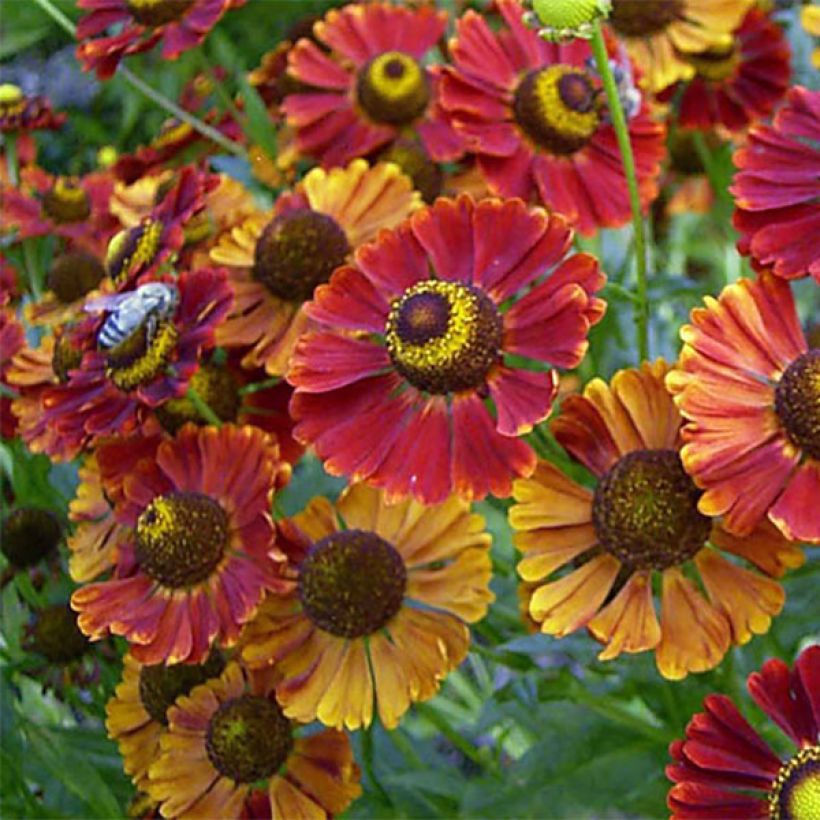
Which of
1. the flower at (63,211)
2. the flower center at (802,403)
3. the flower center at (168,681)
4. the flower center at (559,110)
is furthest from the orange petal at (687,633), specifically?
the flower at (63,211)

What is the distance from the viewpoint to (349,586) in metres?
1.13

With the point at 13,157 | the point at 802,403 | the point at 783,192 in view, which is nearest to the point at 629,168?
the point at 783,192

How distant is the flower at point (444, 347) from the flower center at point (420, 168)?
0.34 metres

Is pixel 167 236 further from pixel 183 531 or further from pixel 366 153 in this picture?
pixel 366 153

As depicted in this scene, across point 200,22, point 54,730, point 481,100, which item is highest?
point 200,22

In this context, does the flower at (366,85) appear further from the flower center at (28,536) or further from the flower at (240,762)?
the flower at (240,762)

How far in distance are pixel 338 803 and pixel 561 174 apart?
1.95ft

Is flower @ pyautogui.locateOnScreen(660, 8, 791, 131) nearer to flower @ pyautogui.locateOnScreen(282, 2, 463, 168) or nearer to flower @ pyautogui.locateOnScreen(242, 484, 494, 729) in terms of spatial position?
flower @ pyautogui.locateOnScreen(282, 2, 463, 168)

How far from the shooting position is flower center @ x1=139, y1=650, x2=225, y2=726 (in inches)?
45.8

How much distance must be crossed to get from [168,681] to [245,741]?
92 millimetres

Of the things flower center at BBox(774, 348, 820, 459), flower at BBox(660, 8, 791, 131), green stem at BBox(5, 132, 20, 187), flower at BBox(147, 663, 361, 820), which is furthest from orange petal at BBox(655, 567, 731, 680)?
green stem at BBox(5, 132, 20, 187)

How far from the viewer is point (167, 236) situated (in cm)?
121

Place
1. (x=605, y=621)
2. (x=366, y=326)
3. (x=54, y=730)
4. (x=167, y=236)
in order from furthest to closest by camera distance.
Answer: (x=54, y=730) < (x=167, y=236) < (x=366, y=326) < (x=605, y=621)

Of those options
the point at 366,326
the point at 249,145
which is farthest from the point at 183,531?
the point at 249,145
